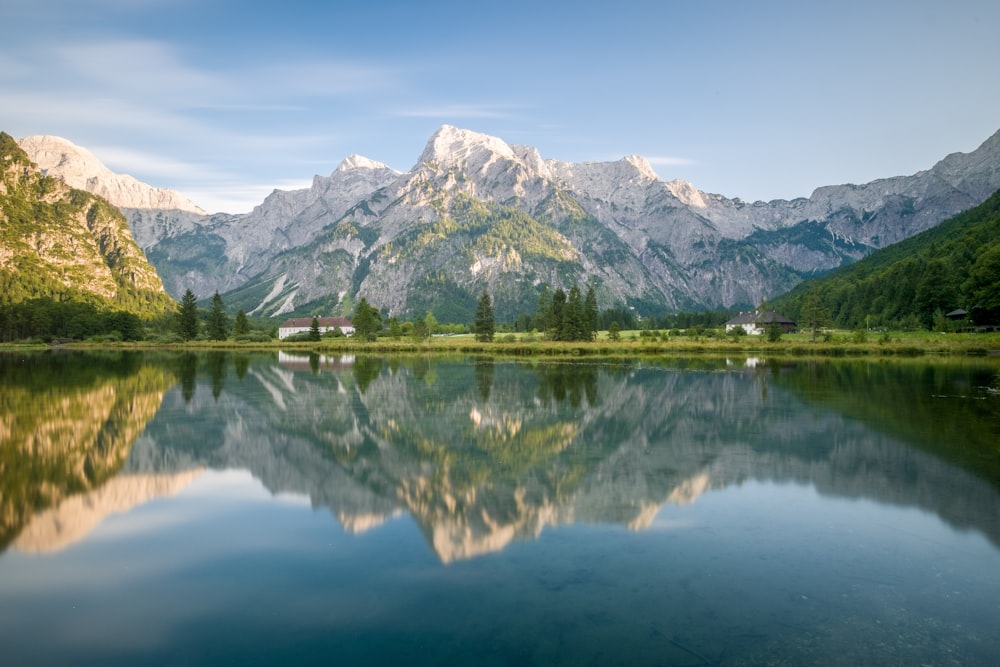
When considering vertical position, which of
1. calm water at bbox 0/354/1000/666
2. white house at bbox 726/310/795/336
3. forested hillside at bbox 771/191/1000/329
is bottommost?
calm water at bbox 0/354/1000/666

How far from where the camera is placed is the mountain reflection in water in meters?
17.9

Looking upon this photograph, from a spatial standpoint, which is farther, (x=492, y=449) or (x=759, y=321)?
(x=759, y=321)

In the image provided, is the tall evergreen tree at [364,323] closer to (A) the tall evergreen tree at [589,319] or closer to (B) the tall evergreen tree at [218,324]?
(B) the tall evergreen tree at [218,324]

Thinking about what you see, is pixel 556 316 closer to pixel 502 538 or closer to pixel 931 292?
pixel 931 292

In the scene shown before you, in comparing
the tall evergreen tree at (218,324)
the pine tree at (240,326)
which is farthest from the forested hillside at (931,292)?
the pine tree at (240,326)

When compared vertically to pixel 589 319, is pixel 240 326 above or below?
below

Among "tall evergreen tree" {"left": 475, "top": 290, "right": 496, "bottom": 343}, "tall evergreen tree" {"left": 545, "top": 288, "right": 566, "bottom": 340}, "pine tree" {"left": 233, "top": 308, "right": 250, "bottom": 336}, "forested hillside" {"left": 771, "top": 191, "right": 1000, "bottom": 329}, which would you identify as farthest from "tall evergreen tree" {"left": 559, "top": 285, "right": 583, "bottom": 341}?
"pine tree" {"left": 233, "top": 308, "right": 250, "bottom": 336}

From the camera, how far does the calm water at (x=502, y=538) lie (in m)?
10.4

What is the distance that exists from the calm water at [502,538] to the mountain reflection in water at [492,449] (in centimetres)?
16

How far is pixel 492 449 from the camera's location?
84.5ft

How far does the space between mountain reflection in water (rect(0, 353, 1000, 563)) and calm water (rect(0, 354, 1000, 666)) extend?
163 millimetres

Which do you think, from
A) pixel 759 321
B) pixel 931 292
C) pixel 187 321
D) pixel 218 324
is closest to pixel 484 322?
pixel 218 324

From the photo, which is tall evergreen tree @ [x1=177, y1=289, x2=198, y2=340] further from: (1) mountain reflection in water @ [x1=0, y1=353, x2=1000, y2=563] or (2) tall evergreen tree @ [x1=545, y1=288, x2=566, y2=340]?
(1) mountain reflection in water @ [x1=0, y1=353, x2=1000, y2=563]

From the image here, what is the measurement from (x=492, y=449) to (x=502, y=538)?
33.8 ft
